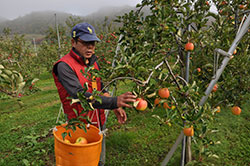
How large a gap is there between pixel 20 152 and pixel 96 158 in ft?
8.12

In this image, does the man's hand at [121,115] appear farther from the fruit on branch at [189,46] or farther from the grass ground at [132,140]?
the grass ground at [132,140]

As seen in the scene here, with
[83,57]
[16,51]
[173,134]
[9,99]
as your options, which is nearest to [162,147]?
[173,134]

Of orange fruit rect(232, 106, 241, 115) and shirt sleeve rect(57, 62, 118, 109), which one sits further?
orange fruit rect(232, 106, 241, 115)

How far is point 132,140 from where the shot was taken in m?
3.39

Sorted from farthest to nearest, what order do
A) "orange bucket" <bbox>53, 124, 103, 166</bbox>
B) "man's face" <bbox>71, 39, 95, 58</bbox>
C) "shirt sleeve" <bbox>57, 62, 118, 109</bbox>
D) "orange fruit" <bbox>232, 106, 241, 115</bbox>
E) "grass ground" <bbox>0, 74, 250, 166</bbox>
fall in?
1. "grass ground" <bbox>0, 74, 250, 166</bbox>
2. "orange fruit" <bbox>232, 106, 241, 115</bbox>
3. "man's face" <bbox>71, 39, 95, 58</bbox>
4. "shirt sleeve" <bbox>57, 62, 118, 109</bbox>
5. "orange bucket" <bbox>53, 124, 103, 166</bbox>

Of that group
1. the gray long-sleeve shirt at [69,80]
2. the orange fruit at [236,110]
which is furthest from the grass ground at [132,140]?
the gray long-sleeve shirt at [69,80]

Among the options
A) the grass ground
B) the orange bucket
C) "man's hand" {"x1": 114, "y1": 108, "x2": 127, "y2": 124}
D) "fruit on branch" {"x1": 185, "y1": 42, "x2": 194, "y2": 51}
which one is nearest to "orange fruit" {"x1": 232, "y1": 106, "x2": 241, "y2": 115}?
the grass ground

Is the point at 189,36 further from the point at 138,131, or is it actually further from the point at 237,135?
the point at 237,135

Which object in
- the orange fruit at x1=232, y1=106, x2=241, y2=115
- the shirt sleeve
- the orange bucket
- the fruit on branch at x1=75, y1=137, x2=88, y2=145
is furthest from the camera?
the orange fruit at x1=232, y1=106, x2=241, y2=115

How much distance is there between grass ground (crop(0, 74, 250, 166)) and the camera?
2.89 m

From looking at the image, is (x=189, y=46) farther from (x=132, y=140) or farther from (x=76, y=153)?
(x=132, y=140)

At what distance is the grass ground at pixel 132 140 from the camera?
2.89m

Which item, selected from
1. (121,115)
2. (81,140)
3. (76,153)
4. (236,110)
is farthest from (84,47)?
(236,110)

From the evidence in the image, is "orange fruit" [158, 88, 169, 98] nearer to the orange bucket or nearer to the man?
the man
